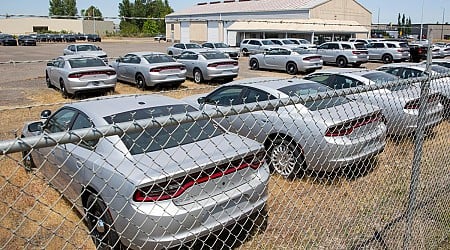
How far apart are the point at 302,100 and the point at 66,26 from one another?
88.7 metres

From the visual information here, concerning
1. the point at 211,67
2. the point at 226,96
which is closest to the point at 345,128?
the point at 226,96

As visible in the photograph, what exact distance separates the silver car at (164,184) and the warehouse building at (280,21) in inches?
1596

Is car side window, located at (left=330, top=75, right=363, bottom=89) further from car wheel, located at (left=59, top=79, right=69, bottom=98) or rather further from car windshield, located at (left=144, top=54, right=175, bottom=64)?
car wheel, located at (left=59, top=79, right=69, bottom=98)

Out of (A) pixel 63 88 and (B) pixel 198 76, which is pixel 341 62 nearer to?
(B) pixel 198 76

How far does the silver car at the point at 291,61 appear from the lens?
2147 cm

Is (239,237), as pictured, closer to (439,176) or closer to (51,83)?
(439,176)

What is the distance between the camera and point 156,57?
16.3 metres

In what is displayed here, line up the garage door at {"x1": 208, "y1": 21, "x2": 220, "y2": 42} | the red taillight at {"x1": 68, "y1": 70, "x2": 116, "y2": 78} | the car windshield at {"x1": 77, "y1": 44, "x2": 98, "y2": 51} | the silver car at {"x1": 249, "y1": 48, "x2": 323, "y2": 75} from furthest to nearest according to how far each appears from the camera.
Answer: the garage door at {"x1": 208, "y1": 21, "x2": 220, "y2": 42}, the car windshield at {"x1": 77, "y1": 44, "x2": 98, "y2": 51}, the silver car at {"x1": 249, "y1": 48, "x2": 323, "y2": 75}, the red taillight at {"x1": 68, "y1": 70, "x2": 116, "y2": 78}

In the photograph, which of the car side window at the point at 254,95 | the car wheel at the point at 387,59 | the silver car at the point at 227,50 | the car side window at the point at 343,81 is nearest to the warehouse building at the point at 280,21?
the silver car at the point at 227,50

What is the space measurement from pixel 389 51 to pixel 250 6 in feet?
116

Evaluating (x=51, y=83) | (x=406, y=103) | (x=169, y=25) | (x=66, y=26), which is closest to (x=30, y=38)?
(x=169, y=25)

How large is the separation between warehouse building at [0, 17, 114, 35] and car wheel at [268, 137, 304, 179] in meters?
75.9

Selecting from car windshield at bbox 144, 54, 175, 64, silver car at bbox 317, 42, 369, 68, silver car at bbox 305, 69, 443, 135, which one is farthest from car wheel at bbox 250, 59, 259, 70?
silver car at bbox 305, 69, 443, 135

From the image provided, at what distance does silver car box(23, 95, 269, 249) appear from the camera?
329 centimetres
